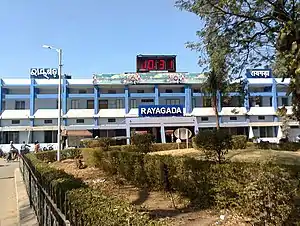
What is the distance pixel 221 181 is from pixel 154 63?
42.9 metres

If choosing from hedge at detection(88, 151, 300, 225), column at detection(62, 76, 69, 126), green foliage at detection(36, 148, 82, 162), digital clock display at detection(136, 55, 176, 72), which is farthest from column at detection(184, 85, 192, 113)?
hedge at detection(88, 151, 300, 225)

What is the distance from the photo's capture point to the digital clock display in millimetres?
50781

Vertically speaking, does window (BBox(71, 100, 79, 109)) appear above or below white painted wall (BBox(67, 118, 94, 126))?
above

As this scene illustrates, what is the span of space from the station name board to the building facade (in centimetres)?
131

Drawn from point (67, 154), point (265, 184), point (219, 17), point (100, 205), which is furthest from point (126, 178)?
point (67, 154)

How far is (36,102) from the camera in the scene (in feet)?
162

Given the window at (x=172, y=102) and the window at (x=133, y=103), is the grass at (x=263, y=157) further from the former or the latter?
the window at (x=172, y=102)

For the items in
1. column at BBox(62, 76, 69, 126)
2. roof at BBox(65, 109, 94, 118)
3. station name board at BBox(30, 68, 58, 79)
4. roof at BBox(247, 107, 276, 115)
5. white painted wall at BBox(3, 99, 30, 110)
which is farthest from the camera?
roof at BBox(247, 107, 276, 115)

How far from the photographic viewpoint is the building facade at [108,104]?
48312 millimetres

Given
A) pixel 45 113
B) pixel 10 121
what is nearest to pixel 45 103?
pixel 45 113

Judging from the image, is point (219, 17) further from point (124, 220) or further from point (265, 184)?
point (124, 220)

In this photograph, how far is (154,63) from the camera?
50.9 metres

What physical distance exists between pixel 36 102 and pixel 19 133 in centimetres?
431

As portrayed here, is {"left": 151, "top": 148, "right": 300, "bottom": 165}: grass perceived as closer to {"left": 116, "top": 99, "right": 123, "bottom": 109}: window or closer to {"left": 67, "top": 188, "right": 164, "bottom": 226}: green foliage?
{"left": 67, "top": 188, "right": 164, "bottom": 226}: green foliage
